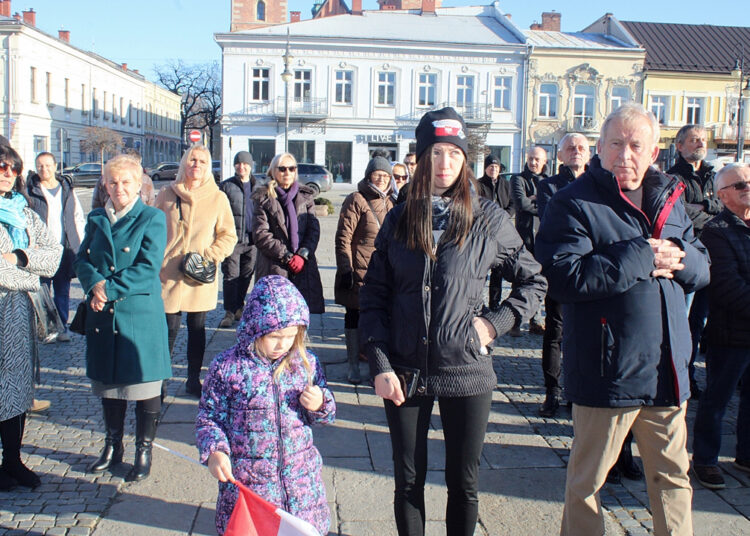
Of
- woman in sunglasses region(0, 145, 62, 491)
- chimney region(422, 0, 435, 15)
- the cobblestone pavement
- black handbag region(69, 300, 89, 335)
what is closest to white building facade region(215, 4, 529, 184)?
chimney region(422, 0, 435, 15)

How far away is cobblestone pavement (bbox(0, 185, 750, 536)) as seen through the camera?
353 cm

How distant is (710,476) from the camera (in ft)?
13.3

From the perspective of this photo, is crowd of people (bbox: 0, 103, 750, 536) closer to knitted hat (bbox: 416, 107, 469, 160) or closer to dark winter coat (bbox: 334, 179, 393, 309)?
knitted hat (bbox: 416, 107, 469, 160)

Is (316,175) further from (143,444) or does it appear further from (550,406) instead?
(143,444)

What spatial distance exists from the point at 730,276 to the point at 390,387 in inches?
93.3

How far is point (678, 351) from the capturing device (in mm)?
2828

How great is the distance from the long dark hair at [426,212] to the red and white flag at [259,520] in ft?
3.65

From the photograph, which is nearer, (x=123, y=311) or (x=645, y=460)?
(x=645, y=460)

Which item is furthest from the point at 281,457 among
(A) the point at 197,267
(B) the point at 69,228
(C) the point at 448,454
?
(B) the point at 69,228

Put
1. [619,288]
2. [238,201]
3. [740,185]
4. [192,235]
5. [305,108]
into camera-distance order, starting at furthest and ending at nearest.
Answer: [305,108]
[238,201]
[192,235]
[740,185]
[619,288]

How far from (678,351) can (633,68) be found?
4386 centimetres

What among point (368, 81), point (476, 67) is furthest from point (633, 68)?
point (368, 81)

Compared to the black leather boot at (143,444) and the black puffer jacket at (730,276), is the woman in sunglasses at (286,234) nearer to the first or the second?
the black leather boot at (143,444)

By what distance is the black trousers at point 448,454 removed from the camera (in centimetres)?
286
